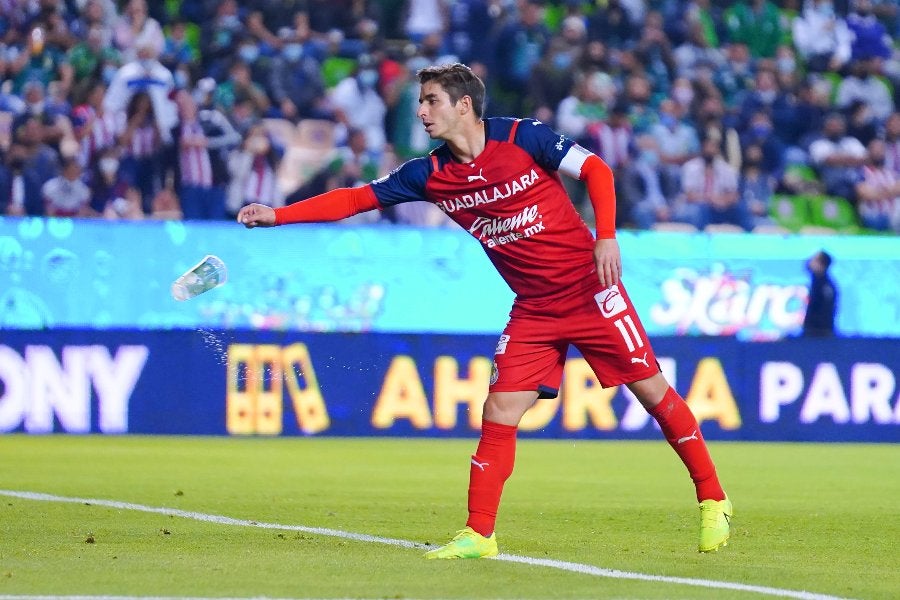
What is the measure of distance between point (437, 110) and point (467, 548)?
169 cm

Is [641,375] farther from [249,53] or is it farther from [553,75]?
[553,75]

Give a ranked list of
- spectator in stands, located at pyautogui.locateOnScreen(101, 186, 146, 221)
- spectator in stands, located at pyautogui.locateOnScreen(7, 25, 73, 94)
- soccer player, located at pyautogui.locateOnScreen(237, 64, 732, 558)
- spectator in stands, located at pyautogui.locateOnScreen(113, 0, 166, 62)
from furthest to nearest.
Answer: spectator in stands, located at pyautogui.locateOnScreen(113, 0, 166, 62)
spectator in stands, located at pyautogui.locateOnScreen(7, 25, 73, 94)
spectator in stands, located at pyautogui.locateOnScreen(101, 186, 146, 221)
soccer player, located at pyautogui.locateOnScreen(237, 64, 732, 558)

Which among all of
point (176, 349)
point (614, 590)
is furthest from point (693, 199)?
point (614, 590)

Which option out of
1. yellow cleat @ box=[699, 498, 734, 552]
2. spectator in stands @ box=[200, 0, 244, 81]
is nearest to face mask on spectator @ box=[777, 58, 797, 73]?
spectator in stands @ box=[200, 0, 244, 81]

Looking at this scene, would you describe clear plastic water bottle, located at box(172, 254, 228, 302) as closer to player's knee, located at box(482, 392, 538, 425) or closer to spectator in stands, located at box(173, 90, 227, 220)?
player's knee, located at box(482, 392, 538, 425)

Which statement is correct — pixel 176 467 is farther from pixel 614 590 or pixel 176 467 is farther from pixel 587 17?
pixel 587 17

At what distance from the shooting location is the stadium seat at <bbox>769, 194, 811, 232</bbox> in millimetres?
18219

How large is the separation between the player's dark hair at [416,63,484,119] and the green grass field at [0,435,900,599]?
1.80m

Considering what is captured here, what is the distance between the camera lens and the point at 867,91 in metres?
20.4

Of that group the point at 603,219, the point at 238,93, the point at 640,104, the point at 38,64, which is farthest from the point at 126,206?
the point at 603,219

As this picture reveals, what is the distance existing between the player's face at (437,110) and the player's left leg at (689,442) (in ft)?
4.36

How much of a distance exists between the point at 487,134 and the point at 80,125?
10.8 m

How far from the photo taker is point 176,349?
15.1m

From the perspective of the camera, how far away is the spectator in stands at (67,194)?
15.8 metres
